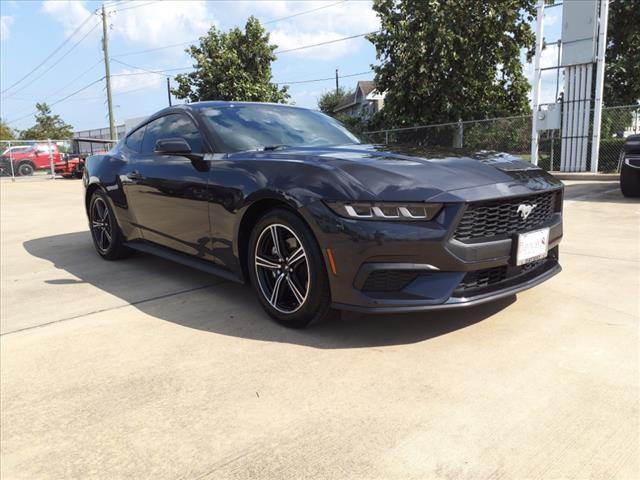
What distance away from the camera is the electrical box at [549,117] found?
41.9 ft

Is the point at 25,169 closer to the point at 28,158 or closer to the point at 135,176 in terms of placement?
the point at 28,158

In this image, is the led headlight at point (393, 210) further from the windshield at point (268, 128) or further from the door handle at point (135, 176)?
the door handle at point (135, 176)

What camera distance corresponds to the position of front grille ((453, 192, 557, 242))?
2.59m

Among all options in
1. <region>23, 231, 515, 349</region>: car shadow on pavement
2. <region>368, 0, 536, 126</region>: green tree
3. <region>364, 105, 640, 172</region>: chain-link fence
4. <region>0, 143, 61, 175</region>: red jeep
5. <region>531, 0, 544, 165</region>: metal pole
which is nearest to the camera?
<region>23, 231, 515, 349</region>: car shadow on pavement

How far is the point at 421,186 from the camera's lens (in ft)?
8.46

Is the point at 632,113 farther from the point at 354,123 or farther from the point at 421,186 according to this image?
the point at 421,186

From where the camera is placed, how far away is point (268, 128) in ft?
12.5

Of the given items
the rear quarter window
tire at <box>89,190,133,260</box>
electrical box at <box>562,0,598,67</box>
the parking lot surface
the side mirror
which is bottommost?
the parking lot surface

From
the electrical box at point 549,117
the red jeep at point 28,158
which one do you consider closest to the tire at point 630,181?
the electrical box at point 549,117

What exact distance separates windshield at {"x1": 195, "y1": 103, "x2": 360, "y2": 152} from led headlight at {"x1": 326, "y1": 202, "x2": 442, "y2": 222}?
114 cm

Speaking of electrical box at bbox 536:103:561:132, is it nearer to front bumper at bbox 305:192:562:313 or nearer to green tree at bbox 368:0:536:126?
green tree at bbox 368:0:536:126

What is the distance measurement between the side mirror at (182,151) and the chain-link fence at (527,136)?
1022cm

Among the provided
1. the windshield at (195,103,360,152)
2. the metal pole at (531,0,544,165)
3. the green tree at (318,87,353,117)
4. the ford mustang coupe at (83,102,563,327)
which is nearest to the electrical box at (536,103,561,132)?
the metal pole at (531,0,544,165)

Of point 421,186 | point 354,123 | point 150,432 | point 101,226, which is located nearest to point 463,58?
point 354,123
